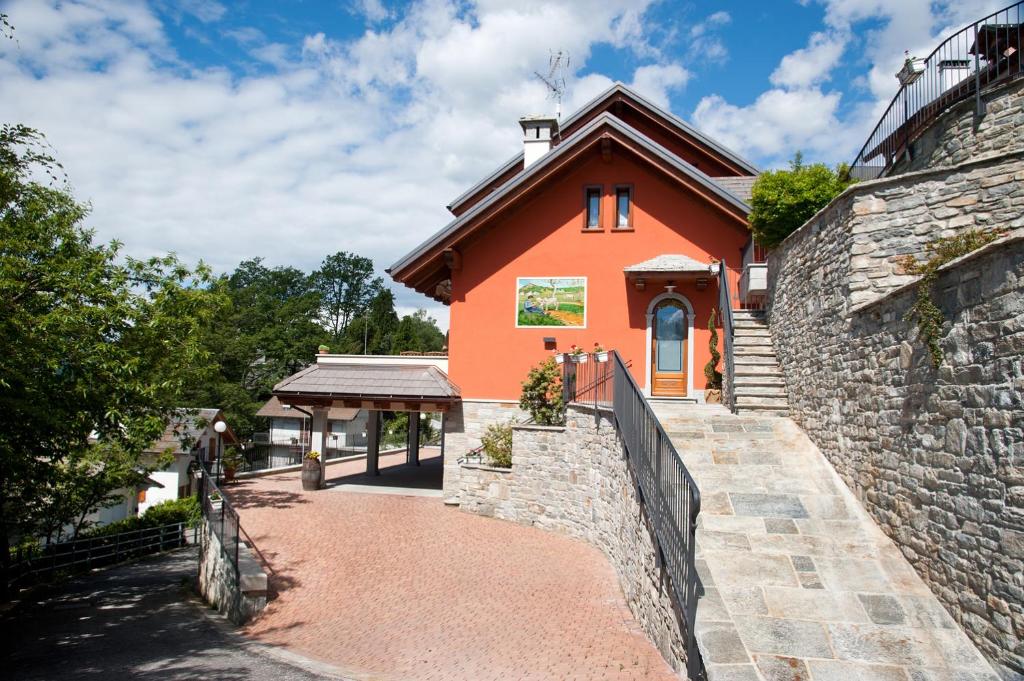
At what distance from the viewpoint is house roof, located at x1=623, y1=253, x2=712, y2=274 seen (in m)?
16.2

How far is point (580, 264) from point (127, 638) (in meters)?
12.2

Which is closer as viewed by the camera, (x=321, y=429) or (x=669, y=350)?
(x=669, y=350)

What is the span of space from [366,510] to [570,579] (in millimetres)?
6873

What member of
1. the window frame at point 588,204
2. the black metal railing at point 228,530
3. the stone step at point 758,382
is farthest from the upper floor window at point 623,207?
the black metal railing at point 228,530

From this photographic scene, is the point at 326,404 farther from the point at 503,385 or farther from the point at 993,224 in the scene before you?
the point at 993,224

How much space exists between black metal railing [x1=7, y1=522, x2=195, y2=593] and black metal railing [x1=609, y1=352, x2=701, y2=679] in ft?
37.4

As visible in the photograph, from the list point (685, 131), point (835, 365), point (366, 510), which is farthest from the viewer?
point (685, 131)

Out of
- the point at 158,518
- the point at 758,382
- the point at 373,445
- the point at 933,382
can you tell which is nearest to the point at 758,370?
Result: the point at 758,382

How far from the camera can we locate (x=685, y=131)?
20.9 m

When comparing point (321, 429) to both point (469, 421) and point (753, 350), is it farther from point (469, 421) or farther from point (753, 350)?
point (753, 350)

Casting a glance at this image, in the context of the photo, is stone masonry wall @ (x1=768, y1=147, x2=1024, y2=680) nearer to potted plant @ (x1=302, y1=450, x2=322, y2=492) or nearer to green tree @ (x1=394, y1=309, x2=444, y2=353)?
Result: potted plant @ (x1=302, y1=450, x2=322, y2=492)

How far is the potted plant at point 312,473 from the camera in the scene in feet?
61.6

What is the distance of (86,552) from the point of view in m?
15.1

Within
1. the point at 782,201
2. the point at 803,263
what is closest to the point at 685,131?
the point at 782,201
